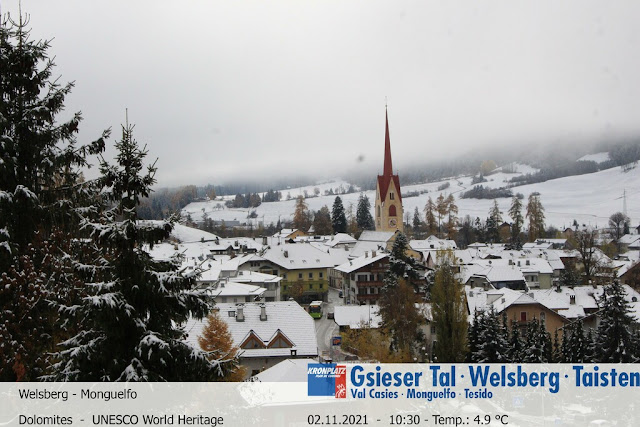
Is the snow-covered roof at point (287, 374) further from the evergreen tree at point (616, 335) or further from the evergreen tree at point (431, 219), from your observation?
the evergreen tree at point (431, 219)

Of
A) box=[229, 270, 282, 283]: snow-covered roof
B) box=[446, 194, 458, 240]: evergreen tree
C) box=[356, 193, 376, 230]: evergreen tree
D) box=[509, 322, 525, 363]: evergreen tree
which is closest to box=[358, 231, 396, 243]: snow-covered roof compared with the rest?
box=[446, 194, 458, 240]: evergreen tree

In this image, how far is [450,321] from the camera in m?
27.8

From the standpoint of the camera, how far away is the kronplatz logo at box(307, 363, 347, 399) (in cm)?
→ 1366

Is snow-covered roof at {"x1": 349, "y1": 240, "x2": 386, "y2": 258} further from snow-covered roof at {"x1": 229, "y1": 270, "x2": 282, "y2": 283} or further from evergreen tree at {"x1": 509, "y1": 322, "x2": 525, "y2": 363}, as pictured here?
A: evergreen tree at {"x1": 509, "y1": 322, "x2": 525, "y2": 363}

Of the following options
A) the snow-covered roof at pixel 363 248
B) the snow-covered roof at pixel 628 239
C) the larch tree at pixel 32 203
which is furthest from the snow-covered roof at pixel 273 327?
the snow-covered roof at pixel 628 239

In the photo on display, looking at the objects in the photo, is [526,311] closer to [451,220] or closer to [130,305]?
[130,305]

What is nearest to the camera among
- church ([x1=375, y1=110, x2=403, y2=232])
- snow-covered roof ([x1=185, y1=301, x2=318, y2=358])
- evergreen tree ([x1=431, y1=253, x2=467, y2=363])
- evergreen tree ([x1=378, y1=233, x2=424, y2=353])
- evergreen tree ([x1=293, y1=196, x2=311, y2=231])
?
snow-covered roof ([x1=185, y1=301, x2=318, y2=358])

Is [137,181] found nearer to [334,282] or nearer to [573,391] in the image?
[573,391]

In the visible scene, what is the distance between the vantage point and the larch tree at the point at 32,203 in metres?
8.09

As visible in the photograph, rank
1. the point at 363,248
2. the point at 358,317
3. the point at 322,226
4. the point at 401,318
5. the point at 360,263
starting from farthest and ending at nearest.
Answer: the point at 322,226
the point at 363,248
the point at 360,263
the point at 358,317
the point at 401,318

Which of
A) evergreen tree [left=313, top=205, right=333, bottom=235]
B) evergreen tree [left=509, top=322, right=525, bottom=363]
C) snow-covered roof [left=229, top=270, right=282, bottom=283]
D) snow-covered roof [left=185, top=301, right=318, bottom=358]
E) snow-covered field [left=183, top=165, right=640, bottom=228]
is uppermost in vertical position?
snow-covered field [left=183, top=165, right=640, bottom=228]

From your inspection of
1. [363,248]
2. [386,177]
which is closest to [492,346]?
[363,248]

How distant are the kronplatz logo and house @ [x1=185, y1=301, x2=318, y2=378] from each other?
7758 millimetres

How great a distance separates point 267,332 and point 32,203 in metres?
17.8
